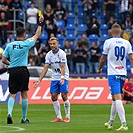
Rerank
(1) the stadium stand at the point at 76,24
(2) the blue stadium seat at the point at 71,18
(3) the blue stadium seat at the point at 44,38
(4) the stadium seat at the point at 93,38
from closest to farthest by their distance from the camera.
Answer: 1. (3) the blue stadium seat at the point at 44,38
2. (1) the stadium stand at the point at 76,24
3. (4) the stadium seat at the point at 93,38
4. (2) the blue stadium seat at the point at 71,18

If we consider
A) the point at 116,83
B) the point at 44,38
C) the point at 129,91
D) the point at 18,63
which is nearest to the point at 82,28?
the point at 44,38

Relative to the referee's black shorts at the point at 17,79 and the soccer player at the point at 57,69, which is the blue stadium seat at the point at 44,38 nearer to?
the soccer player at the point at 57,69

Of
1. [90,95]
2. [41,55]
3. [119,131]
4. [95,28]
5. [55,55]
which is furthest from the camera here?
[95,28]

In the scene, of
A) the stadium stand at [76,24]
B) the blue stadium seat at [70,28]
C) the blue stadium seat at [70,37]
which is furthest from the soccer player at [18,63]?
the blue stadium seat at [70,28]

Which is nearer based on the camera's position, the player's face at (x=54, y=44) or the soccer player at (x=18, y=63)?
the soccer player at (x=18, y=63)

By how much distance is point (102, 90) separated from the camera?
28406mm

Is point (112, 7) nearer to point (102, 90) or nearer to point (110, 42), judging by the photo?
point (102, 90)

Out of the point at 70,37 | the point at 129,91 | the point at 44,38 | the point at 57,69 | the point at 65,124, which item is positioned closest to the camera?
the point at 65,124

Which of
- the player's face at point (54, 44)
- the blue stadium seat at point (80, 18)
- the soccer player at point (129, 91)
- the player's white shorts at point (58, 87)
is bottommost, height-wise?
the soccer player at point (129, 91)

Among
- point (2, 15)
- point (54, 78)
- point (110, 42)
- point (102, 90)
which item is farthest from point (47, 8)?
point (110, 42)

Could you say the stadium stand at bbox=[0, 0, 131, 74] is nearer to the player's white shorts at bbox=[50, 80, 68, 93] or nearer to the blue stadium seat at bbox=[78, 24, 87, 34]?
the blue stadium seat at bbox=[78, 24, 87, 34]

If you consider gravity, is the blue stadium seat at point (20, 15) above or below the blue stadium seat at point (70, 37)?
above

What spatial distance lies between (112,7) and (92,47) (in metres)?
4.31

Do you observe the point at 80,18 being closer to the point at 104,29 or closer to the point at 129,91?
the point at 104,29
